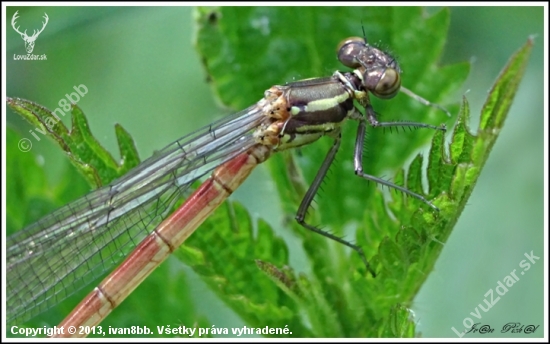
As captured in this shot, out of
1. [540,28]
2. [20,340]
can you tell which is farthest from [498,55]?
[20,340]

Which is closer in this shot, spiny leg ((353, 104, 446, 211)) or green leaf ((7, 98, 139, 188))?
green leaf ((7, 98, 139, 188))

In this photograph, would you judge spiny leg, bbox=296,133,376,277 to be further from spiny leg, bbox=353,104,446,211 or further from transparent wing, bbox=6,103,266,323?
transparent wing, bbox=6,103,266,323

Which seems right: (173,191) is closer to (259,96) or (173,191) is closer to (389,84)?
(259,96)

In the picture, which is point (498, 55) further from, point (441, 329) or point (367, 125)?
point (441, 329)

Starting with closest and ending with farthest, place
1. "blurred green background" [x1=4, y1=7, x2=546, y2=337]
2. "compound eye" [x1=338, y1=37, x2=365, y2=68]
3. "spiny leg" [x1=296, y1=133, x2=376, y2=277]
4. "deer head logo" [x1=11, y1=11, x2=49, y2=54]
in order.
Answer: "spiny leg" [x1=296, y1=133, x2=376, y2=277], "compound eye" [x1=338, y1=37, x2=365, y2=68], "blurred green background" [x1=4, y1=7, x2=546, y2=337], "deer head logo" [x1=11, y1=11, x2=49, y2=54]

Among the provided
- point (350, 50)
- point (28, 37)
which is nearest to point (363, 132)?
point (350, 50)

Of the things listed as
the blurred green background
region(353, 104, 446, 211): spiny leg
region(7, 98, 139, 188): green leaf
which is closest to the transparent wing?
the blurred green background

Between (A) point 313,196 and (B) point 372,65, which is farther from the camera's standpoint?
(B) point 372,65
